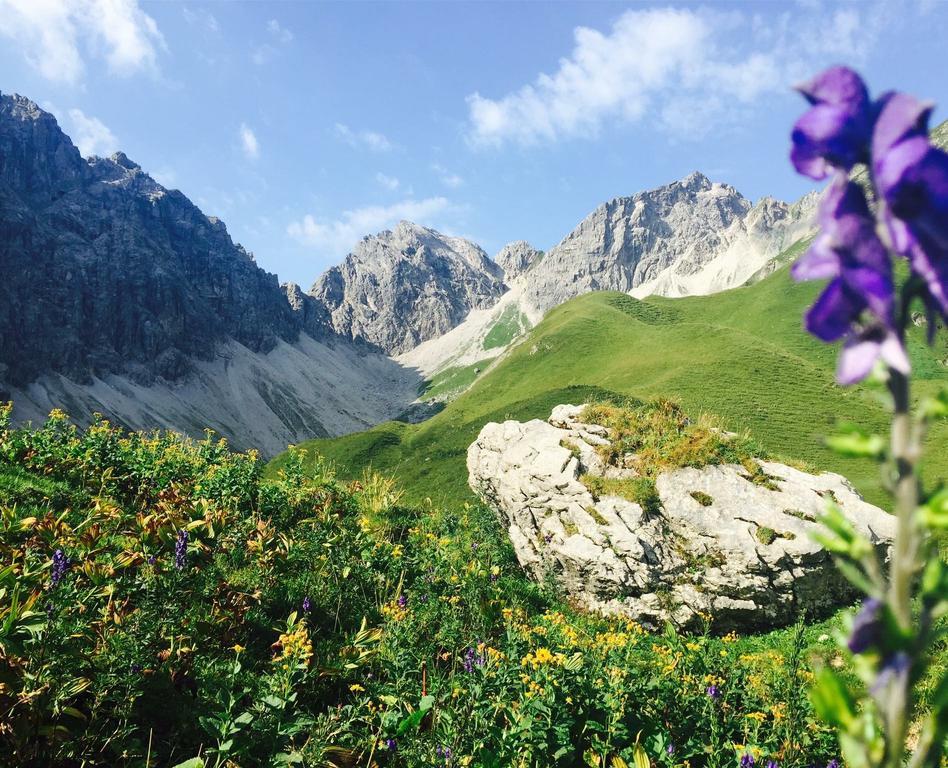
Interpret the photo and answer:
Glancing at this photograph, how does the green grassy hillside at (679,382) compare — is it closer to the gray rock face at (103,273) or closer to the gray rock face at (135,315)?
the gray rock face at (135,315)

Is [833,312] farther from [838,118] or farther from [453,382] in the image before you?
[453,382]

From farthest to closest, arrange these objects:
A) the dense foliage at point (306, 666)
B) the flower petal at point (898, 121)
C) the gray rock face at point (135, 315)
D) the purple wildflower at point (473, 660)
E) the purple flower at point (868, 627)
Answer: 1. the gray rock face at point (135, 315)
2. the purple wildflower at point (473, 660)
3. the dense foliage at point (306, 666)
4. the flower petal at point (898, 121)
5. the purple flower at point (868, 627)

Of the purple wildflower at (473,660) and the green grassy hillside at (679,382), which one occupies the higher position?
the green grassy hillside at (679,382)

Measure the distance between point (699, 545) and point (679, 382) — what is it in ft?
87.4

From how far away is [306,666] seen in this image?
16.5ft

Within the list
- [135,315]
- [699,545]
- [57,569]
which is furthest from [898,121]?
[135,315]

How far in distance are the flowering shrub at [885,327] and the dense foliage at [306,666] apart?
375 centimetres

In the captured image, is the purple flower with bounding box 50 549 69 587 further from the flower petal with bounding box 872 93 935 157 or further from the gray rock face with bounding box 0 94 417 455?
the gray rock face with bounding box 0 94 417 455

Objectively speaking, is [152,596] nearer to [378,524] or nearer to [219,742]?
[219,742]

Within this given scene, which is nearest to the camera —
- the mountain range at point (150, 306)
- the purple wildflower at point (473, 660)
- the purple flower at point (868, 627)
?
the purple flower at point (868, 627)

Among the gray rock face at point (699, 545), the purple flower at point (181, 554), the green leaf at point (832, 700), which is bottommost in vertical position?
the gray rock face at point (699, 545)

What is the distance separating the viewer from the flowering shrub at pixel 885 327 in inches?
51.1

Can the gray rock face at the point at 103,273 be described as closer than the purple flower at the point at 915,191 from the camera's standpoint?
No

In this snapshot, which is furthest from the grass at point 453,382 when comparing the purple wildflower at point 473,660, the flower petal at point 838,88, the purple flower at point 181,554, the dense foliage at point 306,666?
the flower petal at point 838,88
